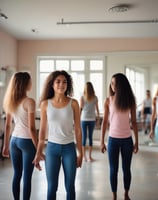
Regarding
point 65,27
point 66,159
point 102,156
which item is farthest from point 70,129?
point 65,27

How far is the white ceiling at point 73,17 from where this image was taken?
4.51 meters

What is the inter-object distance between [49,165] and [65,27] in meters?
4.50

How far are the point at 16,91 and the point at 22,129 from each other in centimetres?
37

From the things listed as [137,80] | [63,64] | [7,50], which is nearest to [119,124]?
[137,80]

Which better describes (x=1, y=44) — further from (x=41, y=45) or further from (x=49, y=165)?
(x=49, y=165)

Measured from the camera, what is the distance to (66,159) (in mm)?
2154

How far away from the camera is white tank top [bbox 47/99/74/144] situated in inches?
84.8

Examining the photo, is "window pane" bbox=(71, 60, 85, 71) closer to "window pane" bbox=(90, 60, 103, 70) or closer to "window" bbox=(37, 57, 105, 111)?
"window" bbox=(37, 57, 105, 111)

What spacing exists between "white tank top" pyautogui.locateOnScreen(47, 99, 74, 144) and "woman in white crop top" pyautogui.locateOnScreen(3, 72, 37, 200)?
0.34 meters

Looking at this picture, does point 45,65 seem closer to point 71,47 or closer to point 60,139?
point 71,47

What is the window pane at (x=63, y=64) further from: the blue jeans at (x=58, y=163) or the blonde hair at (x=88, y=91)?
the blue jeans at (x=58, y=163)

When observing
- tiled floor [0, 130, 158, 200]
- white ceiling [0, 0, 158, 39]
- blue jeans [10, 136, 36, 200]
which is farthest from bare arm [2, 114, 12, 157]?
white ceiling [0, 0, 158, 39]

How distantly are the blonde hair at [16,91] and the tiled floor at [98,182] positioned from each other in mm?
1355

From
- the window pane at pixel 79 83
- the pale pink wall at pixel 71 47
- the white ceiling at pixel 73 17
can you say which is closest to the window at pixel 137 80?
the pale pink wall at pixel 71 47
